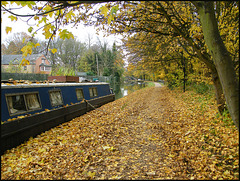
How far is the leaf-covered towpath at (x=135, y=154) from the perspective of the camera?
329 centimetres

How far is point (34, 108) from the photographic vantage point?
6.56 m

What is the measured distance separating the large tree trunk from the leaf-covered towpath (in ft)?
4.13

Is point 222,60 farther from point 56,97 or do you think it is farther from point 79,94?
point 79,94

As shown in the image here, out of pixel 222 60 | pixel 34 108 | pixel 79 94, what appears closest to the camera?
pixel 222 60

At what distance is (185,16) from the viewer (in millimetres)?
6426

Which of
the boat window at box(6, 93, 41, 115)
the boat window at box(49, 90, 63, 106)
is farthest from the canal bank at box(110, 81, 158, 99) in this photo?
the boat window at box(6, 93, 41, 115)

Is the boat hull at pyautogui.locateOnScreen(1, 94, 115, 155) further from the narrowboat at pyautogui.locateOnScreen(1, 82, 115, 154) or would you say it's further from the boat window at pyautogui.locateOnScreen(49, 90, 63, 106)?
the boat window at pyautogui.locateOnScreen(49, 90, 63, 106)

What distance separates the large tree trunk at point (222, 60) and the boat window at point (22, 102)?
593 cm

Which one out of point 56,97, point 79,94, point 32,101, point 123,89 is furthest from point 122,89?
point 32,101

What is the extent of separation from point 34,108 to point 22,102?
57 cm

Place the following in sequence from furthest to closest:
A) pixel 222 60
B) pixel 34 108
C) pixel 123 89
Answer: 1. pixel 123 89
2. pixel 34 108
3. pixel 222 60

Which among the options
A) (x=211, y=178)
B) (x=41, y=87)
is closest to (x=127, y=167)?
(x=211, y=178)

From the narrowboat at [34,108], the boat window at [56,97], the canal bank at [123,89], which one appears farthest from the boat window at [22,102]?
the canal bank at [123,89]

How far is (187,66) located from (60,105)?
1191 cm
